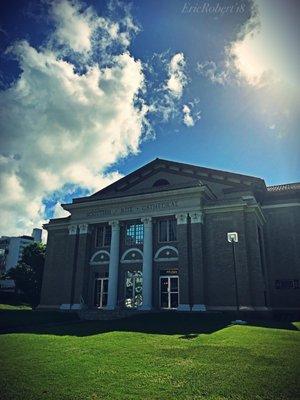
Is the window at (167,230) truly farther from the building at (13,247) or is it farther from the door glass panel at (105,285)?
the building at (13,247)

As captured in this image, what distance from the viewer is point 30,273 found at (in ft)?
149

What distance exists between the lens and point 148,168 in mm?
33625

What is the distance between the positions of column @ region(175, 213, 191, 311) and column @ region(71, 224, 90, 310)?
31.1 ft

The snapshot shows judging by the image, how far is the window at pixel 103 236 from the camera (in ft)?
104

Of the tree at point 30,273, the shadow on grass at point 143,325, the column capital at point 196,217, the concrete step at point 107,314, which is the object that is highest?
the column capital at point 196,217

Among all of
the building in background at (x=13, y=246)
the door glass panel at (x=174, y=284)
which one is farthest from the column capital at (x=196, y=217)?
the building in background at (x=13, y=246)

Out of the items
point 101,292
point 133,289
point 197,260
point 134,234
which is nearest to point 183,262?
point 197,260

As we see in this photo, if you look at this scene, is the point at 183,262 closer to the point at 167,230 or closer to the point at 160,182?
the point at 167,230

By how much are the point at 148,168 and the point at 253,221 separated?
12231mm

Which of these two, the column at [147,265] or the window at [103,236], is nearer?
the column at [147,265]

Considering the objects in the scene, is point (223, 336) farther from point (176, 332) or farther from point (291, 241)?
point (291, 241)

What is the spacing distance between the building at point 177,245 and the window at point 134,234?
9 centimetres

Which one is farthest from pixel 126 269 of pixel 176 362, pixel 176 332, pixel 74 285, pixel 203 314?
pixel 176 362

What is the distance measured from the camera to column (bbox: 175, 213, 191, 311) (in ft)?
82.5
